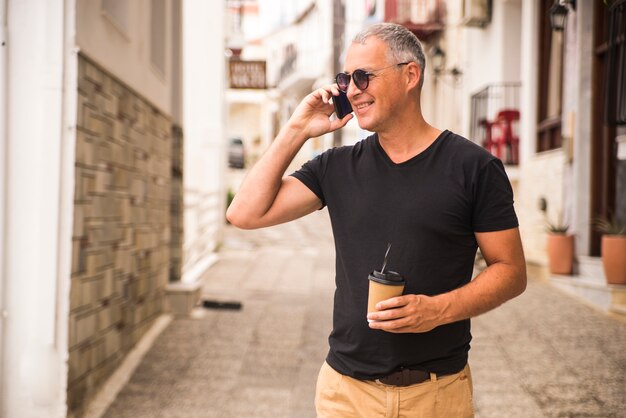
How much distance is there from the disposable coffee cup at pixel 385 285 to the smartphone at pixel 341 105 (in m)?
0.64

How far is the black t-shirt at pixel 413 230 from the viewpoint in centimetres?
206

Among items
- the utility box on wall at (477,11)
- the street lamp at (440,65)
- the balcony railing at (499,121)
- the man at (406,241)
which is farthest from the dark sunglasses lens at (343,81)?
the street lamp at (440,65)

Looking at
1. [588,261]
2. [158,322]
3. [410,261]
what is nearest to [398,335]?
[410,261]

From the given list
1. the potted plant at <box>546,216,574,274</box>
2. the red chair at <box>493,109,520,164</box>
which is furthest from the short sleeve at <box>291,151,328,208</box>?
the red chair at <box>493,109,520,164</box>

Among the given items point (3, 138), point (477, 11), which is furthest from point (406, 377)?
point (477, 11)

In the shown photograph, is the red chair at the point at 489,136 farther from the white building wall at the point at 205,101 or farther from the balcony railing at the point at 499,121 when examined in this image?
the white building wall at the point at 205,101

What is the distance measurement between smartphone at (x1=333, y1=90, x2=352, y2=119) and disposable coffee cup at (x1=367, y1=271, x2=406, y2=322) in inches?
25.2

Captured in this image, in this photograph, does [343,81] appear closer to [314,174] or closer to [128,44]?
[314,174]

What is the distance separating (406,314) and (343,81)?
0.73m

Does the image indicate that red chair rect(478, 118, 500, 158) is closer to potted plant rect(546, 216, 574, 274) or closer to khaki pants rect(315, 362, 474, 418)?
potted plant rect(546, 216, 574, 274)

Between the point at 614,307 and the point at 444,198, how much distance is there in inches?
212

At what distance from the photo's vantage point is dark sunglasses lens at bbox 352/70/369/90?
85.9 inches

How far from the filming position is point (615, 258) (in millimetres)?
6914

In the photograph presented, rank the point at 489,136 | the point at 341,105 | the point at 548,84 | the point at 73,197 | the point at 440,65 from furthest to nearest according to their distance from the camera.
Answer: the point at 440,65 → the point at 489,136 → the point at 548,84 → the point at 73,197 → the point at 341,105
